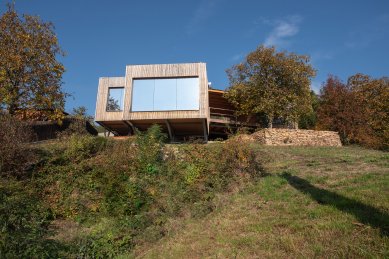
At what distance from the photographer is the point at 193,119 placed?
2234cm

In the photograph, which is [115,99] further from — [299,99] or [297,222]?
[297,222]

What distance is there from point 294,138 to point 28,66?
1552cm

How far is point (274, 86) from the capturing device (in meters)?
24.2

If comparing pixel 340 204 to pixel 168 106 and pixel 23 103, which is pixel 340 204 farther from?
pixel 168 106

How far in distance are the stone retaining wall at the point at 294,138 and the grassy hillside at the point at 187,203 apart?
20.1ft

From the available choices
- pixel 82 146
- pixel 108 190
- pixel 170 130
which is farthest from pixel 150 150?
pixel 170 130

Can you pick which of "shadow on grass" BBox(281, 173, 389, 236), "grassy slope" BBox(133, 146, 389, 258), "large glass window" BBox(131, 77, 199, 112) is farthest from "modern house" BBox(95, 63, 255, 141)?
"shadow on grass" BBox(281, 173, 389, 236)

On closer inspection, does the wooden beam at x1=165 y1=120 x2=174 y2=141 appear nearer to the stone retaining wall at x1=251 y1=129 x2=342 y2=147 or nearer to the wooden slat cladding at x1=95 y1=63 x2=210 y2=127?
the wooden slat cladding at x1=95 y1=63 x2=210 y2=127

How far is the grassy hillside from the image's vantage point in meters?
6.64

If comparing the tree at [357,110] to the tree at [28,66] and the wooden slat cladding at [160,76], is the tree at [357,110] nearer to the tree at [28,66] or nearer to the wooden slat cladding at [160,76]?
the wooden slat cladding at [160,76]

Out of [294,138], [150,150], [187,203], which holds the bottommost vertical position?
[187,203]

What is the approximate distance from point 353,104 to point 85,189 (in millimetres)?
22037

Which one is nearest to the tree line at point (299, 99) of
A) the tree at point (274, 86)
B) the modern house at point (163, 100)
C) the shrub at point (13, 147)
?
the tree at point (274, 86)

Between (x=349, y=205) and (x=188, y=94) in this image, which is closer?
(x=349, y=205)
